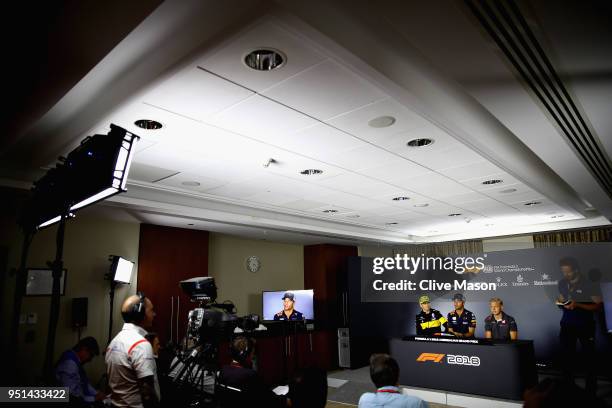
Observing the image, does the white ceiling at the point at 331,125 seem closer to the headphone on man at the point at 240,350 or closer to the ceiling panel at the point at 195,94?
the ceiling panel at the point at 195,94

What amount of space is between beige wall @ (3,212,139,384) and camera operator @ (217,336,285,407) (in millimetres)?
3263

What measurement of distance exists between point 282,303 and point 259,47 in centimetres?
645

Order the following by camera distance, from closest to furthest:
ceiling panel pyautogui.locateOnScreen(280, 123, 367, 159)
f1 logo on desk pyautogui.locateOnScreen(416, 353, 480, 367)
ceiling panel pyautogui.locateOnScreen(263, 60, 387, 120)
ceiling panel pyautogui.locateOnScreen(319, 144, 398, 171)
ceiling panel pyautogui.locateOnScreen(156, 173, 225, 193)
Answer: ceiling panel pyautogui.locateOnScreen(263, 60, 387, 120) < ceiling panel pyautogui.locateOnScreen(280, 123, 367, 159) < ceiling panel pyautogui.locateOnScreen(319, 144, 398, 171) < ceiling panel pyautogui.locateOnScreen(156, 173, 225, 193) < f1 logo on desk pyautogui.locateOnScreen(416, 353, 480, 367)

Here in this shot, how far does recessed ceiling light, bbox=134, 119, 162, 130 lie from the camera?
10.1 feet

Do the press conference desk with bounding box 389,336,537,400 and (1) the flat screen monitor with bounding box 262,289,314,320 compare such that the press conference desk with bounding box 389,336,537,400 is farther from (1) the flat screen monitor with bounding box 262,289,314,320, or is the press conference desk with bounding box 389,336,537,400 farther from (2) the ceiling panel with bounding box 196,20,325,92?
(2) the ceiling panel with bounding box 196,20,325,92

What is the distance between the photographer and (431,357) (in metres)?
5.92

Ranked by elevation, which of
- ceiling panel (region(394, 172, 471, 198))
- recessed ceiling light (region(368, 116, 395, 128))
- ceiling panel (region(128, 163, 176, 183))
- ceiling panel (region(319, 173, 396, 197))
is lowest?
ceiling panel (region(128, 163, 176, 183))

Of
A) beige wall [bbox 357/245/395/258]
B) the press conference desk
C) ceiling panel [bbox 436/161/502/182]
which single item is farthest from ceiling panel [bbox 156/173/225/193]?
beige wall [bbox 357/245/395/258]

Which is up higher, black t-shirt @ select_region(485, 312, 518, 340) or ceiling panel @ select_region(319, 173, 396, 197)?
ceiling panel @ select_region(319, 173, 396, 197)

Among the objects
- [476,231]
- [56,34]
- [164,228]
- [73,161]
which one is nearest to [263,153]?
[73,161]

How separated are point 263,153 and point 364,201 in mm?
2522

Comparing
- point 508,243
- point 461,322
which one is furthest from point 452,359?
point 508,243

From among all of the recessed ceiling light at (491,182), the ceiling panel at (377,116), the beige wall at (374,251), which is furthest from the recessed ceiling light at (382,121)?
the beige wall at (374,251)

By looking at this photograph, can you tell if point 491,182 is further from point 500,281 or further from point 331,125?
point 331,125
